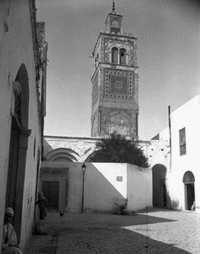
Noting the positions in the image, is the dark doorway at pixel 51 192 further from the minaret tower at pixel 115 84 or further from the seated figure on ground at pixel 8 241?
the minaret tower at pixel 115 84

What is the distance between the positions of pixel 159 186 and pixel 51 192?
9685mm

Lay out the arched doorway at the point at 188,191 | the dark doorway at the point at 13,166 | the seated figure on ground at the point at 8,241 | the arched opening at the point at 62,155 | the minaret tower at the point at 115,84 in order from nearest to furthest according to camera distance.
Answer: the seated figure on ground at the point at 8,241
the dark doorway at the point at 13,166
the arched doorway at the point at 188,191
the arched opening at the point at 62,155
the minaret tower at the point at 115,84

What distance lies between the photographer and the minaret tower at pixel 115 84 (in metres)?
31.6

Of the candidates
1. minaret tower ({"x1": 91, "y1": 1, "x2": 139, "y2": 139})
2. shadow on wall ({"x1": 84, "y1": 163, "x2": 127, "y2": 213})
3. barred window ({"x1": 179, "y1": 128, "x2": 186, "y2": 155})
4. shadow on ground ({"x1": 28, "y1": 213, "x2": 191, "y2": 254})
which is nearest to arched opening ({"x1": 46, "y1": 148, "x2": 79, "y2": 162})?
minaret tower ({"x1": 91, "y1": 1, "x2": 139, "y2": 139})

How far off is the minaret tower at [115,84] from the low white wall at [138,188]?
11972 mm

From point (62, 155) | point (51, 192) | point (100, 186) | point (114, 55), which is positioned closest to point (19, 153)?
point (100, 186)

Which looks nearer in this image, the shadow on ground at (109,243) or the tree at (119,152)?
the shadow on ground at (109,243)

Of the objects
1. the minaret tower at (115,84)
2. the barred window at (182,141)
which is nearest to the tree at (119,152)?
the barred window at (182,141)

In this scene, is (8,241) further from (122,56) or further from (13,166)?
(122,56)

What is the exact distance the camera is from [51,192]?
55.0 ft

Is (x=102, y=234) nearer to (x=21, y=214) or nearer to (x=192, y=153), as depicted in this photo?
(x=21, y=214)

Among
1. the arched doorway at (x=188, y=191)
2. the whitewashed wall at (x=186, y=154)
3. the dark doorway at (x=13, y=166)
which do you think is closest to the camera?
the dark doorway at (x=13, y=166)

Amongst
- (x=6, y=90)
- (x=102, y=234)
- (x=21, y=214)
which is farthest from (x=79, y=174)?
(x=6, y=90)

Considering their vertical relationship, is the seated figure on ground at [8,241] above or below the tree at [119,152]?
below
